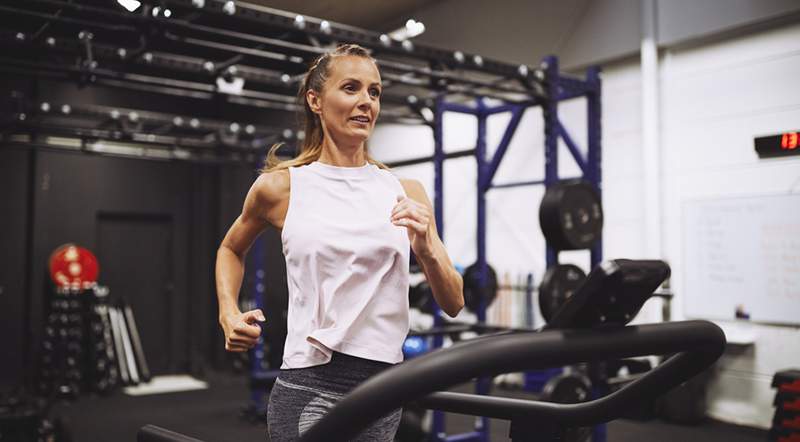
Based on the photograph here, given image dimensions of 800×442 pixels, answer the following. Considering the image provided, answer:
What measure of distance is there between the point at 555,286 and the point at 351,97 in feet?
9.92

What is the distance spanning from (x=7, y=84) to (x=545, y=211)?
6237 mm

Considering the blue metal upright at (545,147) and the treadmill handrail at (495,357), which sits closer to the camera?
the treadmill handrail at (495,357)

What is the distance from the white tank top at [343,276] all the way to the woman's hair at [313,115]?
0.10 metres

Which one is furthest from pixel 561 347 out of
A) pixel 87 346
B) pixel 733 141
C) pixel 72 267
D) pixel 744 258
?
pixel 87 346

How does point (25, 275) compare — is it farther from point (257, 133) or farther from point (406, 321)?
point (406, 321)

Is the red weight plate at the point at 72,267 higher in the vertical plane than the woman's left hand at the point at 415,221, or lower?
lower

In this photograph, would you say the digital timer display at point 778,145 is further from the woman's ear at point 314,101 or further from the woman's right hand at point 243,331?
the woman's right hand at point 243,331

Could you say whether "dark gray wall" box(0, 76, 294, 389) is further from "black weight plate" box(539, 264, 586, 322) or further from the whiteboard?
the whiteboard

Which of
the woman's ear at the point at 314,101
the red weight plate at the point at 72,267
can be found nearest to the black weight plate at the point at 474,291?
the woman's ear at the point at 314,101

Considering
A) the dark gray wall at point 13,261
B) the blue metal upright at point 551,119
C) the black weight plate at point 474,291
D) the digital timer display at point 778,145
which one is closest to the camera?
the digital timer display at point 778,145

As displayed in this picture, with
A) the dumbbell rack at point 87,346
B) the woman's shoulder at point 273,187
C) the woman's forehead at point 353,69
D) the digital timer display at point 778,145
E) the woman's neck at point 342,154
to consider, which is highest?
the digital timer display at point 778,145

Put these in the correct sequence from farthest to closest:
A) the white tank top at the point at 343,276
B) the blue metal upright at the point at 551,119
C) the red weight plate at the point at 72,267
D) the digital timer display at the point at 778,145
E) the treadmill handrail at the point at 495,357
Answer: the red weight plate at the point at 72,267 → the blue metal upright at the point at 551,119 → the digital timer display at the point at 778,145 → the white tank top at the point at 343,276 → the treadmill handrail at the point at 495,357

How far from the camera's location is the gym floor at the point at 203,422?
→ 17.1ft

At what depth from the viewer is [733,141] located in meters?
5.63
